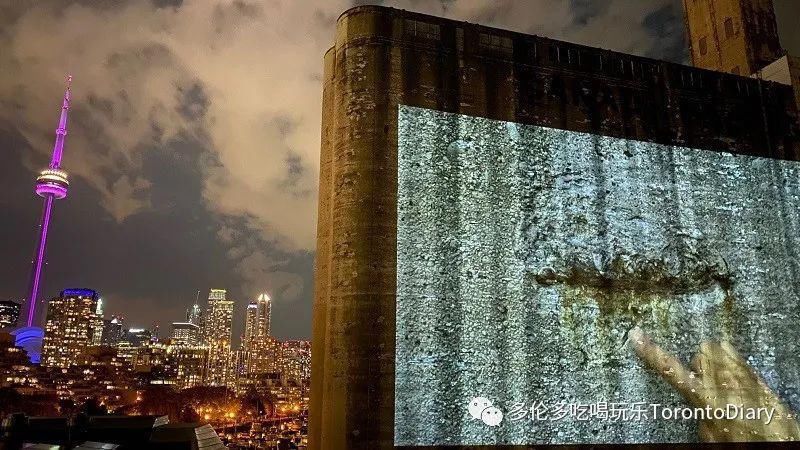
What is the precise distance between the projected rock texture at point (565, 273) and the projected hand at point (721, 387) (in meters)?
0.29

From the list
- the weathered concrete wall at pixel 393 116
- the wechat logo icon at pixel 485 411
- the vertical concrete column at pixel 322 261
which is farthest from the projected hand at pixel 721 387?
the vertical concrete column at pixel 322 261

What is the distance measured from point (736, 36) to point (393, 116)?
16538 millimetres

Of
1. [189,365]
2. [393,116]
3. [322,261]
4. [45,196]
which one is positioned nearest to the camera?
[393,116]

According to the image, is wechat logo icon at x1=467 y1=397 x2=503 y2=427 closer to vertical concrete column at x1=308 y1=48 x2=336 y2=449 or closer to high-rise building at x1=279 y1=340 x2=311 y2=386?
vertical concrete column at x1=308 y1=48 x2=336 y2=449

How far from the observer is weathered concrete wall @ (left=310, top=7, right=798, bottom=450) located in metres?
11.3

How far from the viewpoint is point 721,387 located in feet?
45.4

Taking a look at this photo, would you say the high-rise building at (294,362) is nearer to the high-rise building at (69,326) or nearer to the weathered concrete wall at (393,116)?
the high-rise building at (69,326)

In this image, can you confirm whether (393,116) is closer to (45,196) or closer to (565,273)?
(565,273)

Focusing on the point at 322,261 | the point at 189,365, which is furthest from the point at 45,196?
the point at 322,261

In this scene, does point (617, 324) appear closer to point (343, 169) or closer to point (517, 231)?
point (517, 231)

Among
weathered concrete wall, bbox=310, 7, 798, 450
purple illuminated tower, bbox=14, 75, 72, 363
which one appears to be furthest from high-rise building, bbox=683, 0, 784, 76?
purple illuminated tower, bbox=14, 75, 72, 363

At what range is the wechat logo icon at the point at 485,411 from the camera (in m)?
11.7

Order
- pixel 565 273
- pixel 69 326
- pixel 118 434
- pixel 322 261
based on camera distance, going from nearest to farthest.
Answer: pixel 118 434 → pixel 565 273 → pixel 322 261 → pixel 69 326

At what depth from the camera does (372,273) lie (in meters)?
11.6
